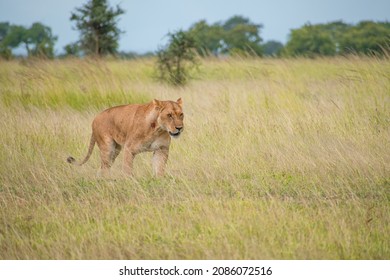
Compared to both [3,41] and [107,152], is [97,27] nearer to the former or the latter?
[3,41]

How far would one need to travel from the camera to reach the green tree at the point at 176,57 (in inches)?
569

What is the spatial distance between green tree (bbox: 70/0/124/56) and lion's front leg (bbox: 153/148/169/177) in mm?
15039

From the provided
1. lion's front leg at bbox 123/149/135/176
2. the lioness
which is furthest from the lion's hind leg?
lion's front leg at bbox 123/149/135/176

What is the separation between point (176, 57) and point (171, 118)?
828 cm

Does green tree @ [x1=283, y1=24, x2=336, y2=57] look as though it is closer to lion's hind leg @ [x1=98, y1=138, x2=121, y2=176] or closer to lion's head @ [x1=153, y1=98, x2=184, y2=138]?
lion's hind leg @ [x1=98, y1=138, x2=121, y2=176]

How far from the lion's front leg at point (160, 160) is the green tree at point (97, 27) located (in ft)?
49.3

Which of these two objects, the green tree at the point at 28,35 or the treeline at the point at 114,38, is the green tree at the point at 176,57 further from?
the green tree at the point at 28,35

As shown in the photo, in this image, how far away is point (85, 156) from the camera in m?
8.12

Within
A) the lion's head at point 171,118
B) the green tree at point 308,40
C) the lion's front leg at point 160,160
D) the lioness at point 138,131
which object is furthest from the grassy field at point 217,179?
the green tree at point 308,40

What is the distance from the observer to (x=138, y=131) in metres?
7.14

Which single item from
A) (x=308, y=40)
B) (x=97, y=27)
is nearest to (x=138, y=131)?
(x=97, y=27)

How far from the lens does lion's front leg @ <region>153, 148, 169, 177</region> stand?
7.00 m

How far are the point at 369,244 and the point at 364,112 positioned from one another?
15.0 ft

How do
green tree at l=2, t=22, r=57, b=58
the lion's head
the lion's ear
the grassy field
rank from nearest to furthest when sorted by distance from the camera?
the grassy field
the lion's head
the lion's ear
green tree at l=2, t=22, r=57, b=58
